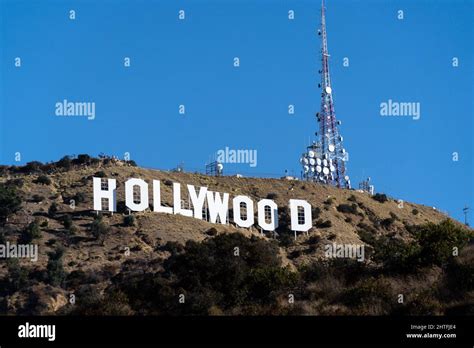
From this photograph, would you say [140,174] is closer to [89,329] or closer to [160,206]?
[160,206]

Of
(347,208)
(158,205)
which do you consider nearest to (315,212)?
(347,208)

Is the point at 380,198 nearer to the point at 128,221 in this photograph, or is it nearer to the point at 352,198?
the point at 352,198

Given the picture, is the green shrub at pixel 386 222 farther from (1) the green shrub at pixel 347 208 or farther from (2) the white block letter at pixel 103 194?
(2) the white block letter at pixel 103 194

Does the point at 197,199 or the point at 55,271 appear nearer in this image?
the point at 55,271

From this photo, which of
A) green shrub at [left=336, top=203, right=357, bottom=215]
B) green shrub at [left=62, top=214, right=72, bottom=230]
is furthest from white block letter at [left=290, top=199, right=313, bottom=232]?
green shrub at [left=62, top=214, right=72, bottom=230]

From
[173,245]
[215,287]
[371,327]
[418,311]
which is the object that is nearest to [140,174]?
[173,245]

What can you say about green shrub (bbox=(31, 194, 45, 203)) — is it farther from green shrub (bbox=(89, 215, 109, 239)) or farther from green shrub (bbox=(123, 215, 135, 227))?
green shrub (bbox=(123, 215, 135, 227))
